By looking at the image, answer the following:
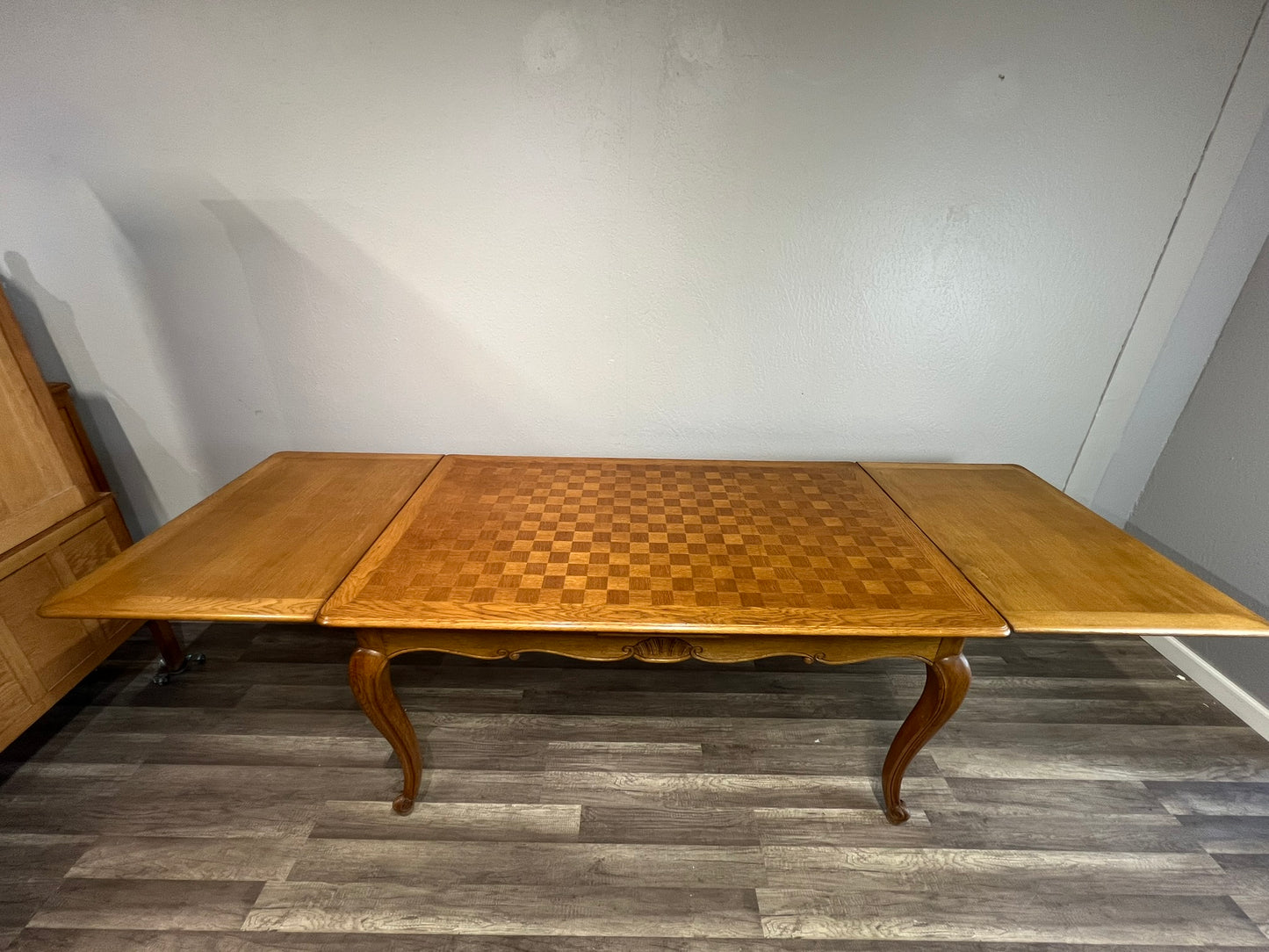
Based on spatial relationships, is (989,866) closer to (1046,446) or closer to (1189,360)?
(1046,446)

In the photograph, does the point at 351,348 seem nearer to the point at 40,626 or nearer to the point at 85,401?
the point at 85,401

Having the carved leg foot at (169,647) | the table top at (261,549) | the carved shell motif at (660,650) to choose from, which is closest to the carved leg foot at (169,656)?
the carved leg foot at (169,647)

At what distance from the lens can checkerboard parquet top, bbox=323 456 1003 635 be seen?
1071 millimetres

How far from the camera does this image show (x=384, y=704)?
4.04 feet

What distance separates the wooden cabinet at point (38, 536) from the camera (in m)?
1.32

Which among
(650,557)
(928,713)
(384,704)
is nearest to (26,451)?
(384,704)

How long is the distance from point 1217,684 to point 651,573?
6.34ft

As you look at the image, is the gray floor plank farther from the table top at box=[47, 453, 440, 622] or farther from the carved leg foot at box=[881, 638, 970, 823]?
the table top at box=[47, 453, 440, 622]

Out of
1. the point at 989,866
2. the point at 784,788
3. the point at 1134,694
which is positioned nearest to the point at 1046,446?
the point at 1134,694

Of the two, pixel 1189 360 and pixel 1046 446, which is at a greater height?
pixel 1189 360

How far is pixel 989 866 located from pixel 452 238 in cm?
211

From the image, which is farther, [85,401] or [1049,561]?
[85,401]

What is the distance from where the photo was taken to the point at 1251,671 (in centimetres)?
166

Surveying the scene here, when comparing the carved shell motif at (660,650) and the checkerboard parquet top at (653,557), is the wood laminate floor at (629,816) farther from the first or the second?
the checkerboard parquet top at (653,557)
